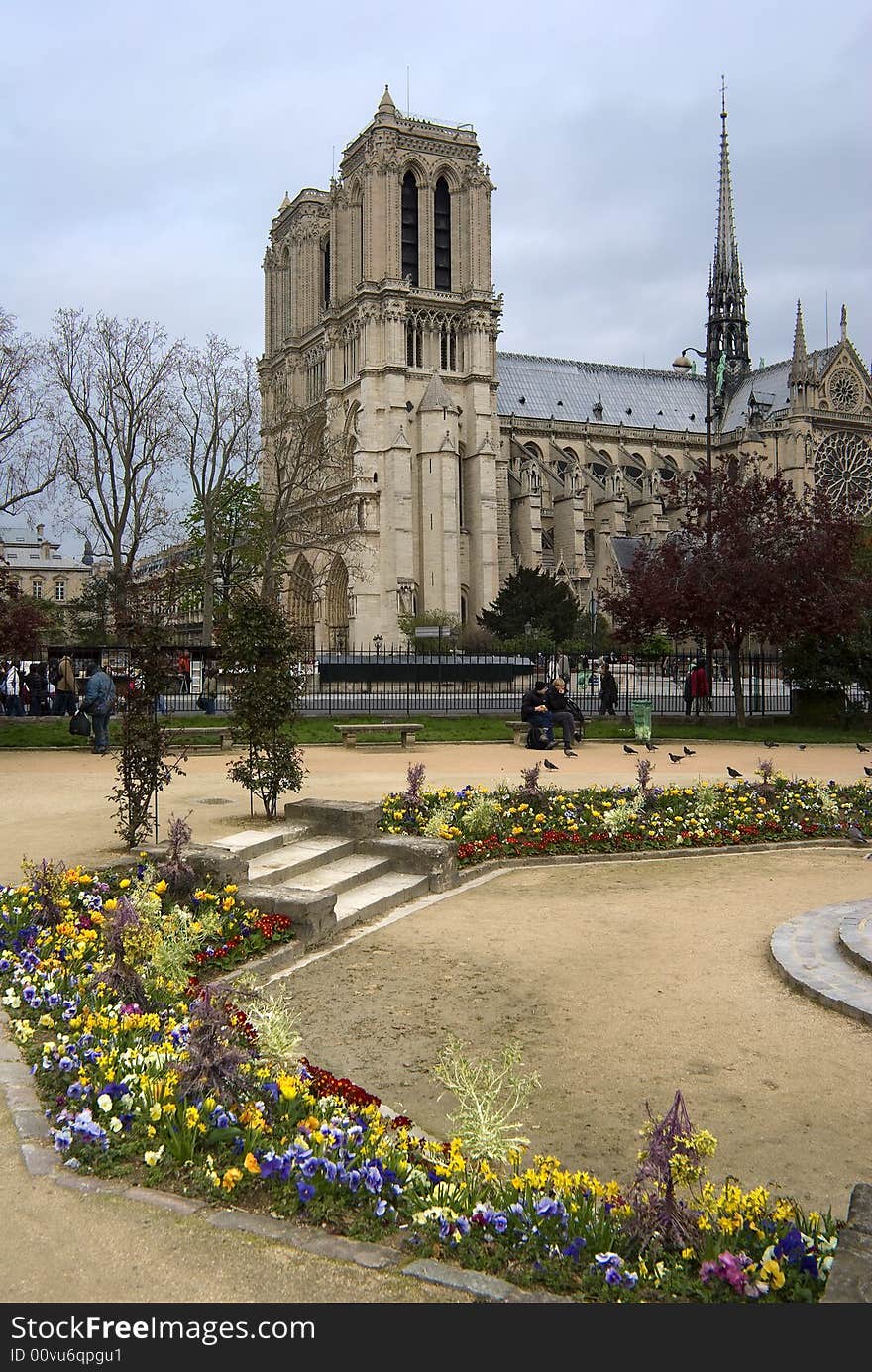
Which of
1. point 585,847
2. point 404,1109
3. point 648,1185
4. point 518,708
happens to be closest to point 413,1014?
point 404,1109

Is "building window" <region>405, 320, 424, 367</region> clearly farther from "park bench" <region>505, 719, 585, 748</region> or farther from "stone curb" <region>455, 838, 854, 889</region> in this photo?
"stone curb" <region>455, 838, 854, 889</region>

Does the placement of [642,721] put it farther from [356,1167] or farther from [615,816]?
[356,1167]

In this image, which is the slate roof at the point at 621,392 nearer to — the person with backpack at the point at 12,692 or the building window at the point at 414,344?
the building window at the point at 414,344

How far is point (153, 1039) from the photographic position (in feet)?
16.0

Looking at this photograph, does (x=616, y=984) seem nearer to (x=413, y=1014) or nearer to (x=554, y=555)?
(x=413, y=1014)

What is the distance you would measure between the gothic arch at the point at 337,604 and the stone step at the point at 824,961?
47237 mm

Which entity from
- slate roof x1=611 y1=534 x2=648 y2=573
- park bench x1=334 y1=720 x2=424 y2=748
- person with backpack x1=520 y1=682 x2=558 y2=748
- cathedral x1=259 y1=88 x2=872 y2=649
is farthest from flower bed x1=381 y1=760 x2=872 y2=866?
slate roof x1=611 y1=534 x2=648 y2=573

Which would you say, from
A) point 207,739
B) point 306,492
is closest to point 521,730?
point 207,739

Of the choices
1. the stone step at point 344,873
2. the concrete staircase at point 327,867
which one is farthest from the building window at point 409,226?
the stone step at point 344,873

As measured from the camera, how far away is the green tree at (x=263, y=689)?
11359mm

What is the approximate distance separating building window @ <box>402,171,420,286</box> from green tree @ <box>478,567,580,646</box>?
19.9 meters

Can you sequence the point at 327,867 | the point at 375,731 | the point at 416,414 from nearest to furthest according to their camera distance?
the point at 327,867 → the point at 375,731 → the point at 416,414

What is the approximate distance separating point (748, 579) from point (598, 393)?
5915 cm

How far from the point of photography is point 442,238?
59.4m
